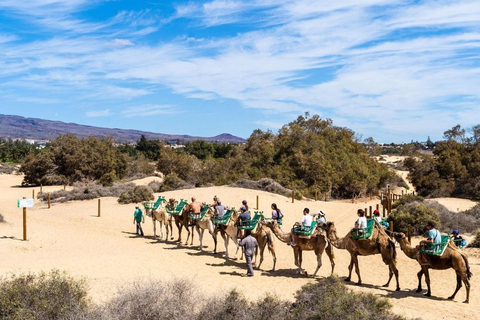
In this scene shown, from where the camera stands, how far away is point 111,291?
444 inches

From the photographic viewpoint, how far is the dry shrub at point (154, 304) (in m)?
8.27

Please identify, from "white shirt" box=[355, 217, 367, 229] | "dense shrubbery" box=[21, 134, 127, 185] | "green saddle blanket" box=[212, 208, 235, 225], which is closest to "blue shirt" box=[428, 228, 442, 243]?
"white shirt" box=[355, 217, 367, 229]

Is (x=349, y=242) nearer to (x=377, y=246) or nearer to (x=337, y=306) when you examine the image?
(x=377, y=246)

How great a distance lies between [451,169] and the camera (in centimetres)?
3984

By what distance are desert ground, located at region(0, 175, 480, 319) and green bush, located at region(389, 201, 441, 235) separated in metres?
1.14

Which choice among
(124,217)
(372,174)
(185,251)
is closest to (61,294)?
Result: (185,251)

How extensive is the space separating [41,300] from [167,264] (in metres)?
6.74

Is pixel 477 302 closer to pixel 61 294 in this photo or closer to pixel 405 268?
pixel 405 268

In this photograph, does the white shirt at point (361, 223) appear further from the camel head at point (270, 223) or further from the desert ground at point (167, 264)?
the camel head at point (270, 223)

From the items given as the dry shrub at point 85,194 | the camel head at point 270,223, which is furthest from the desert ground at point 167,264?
the dry shrub at point 85,194

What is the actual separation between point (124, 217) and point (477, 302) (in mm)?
19722

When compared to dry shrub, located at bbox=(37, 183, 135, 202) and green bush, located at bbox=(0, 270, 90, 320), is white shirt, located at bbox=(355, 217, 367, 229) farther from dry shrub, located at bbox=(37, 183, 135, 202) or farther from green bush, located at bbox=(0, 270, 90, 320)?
dry shrub, located at bbox=(37, 183, 135, 202)

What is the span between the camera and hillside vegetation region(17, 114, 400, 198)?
1658 inches

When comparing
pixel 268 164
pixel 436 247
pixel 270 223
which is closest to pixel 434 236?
pixel 436 247
